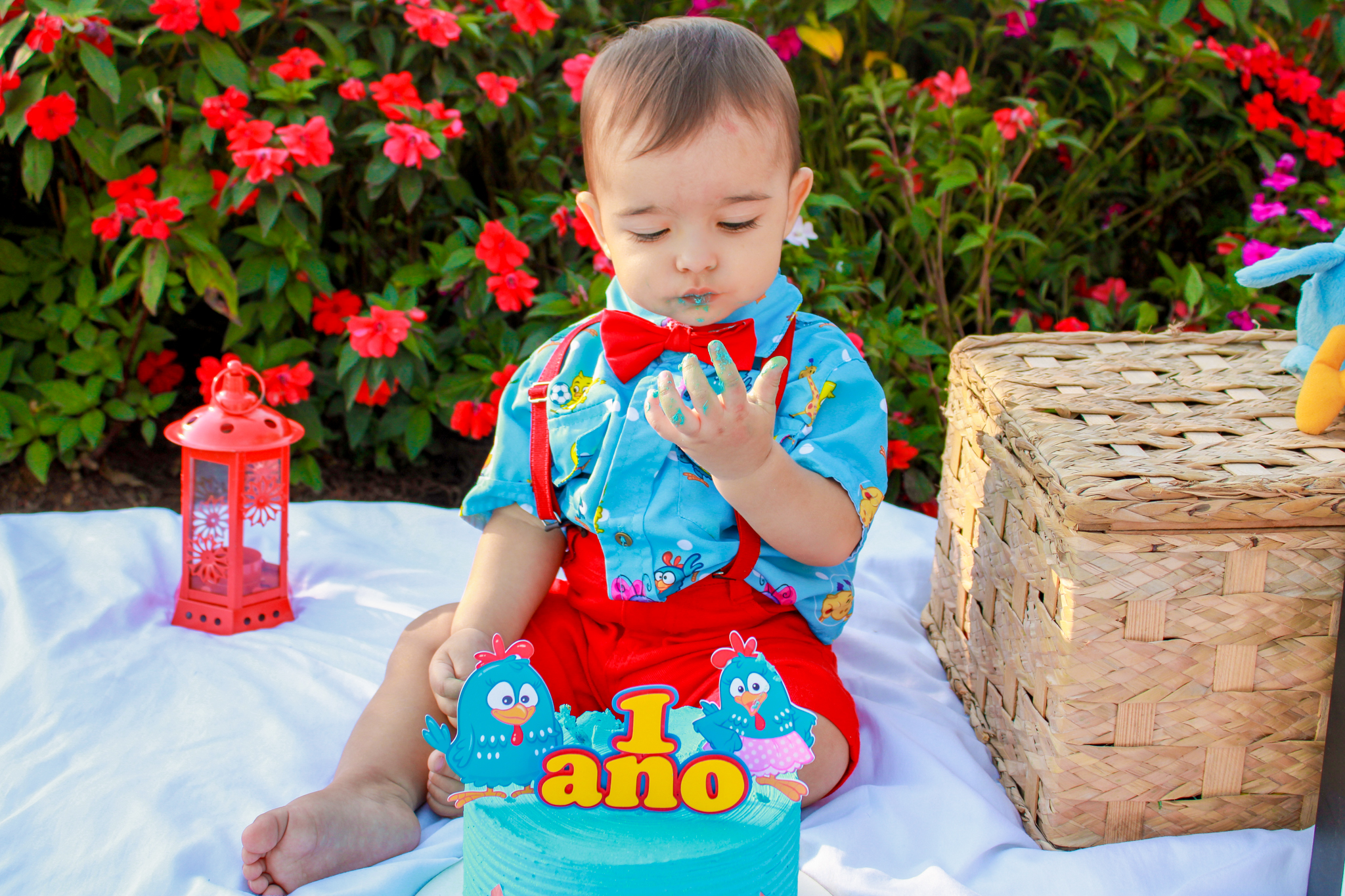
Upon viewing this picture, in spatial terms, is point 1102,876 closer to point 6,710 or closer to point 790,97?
point 790,97

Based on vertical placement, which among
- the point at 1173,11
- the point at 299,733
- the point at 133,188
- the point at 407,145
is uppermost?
the point at 1173,11

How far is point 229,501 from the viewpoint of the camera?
1.77m

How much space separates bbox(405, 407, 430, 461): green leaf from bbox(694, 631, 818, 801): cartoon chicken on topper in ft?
4.90

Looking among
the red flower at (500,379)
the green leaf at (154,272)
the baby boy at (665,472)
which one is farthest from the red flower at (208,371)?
the baby boy at (665,472)

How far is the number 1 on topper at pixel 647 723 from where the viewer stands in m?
1.05

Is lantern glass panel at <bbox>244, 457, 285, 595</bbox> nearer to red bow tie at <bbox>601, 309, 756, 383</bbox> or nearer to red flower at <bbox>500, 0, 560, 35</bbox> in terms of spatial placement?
red bow tie at <bbox>601, 309, 756, 383</bbox>

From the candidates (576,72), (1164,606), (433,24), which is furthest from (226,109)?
(1164,606)

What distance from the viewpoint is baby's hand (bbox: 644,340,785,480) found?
109cm

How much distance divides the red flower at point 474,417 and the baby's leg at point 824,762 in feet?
3.84

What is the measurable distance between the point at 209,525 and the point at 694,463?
2.87 ft

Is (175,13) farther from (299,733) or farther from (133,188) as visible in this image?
(299,733)

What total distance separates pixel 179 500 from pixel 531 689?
184 cm

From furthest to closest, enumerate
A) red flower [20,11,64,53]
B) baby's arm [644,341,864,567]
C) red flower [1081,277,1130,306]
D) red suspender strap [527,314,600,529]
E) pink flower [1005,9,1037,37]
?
red flower [1081,277,1130,306], pink flower [1005,9,1037,37], red flower [20,11,64,53], red suspender strap [527,314,600,529], baby's arm [644,341,864,567]

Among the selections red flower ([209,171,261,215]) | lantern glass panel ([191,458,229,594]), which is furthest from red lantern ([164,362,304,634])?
red flower ([209,171,261,215])
